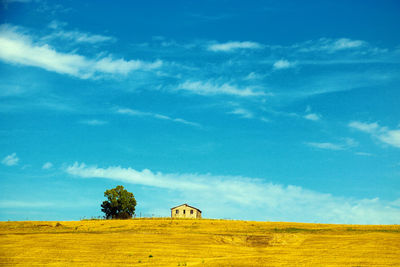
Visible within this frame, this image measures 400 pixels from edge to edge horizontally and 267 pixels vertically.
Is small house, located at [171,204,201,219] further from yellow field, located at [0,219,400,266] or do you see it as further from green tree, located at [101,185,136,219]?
yellow field, located at [0,219,400,266]

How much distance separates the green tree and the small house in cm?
1082

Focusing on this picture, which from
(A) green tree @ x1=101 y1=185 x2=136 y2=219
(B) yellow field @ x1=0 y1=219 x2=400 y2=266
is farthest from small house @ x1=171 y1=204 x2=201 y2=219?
(B) yellow field @ x1=0 y1=219 x2=400 y2=266

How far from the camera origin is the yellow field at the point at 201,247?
4681cm

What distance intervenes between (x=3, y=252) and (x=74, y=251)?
8354mm

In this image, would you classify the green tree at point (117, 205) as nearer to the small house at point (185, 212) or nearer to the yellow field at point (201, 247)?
the small house at point (185, 212)

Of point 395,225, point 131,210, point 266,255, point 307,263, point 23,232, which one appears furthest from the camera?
point 131,210

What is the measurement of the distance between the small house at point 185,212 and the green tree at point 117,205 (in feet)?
35.5

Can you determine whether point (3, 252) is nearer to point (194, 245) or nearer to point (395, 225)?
point (194, 245)

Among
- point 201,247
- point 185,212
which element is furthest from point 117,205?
point 201,247

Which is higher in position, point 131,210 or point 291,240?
point 131,210

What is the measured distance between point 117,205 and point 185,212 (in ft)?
56.2

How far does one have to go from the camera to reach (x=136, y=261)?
154ft

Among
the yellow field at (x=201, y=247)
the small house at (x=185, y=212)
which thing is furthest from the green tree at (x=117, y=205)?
the yellow field at (x=201, y=247)

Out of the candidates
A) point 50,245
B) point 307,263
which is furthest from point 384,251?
point 50,245
